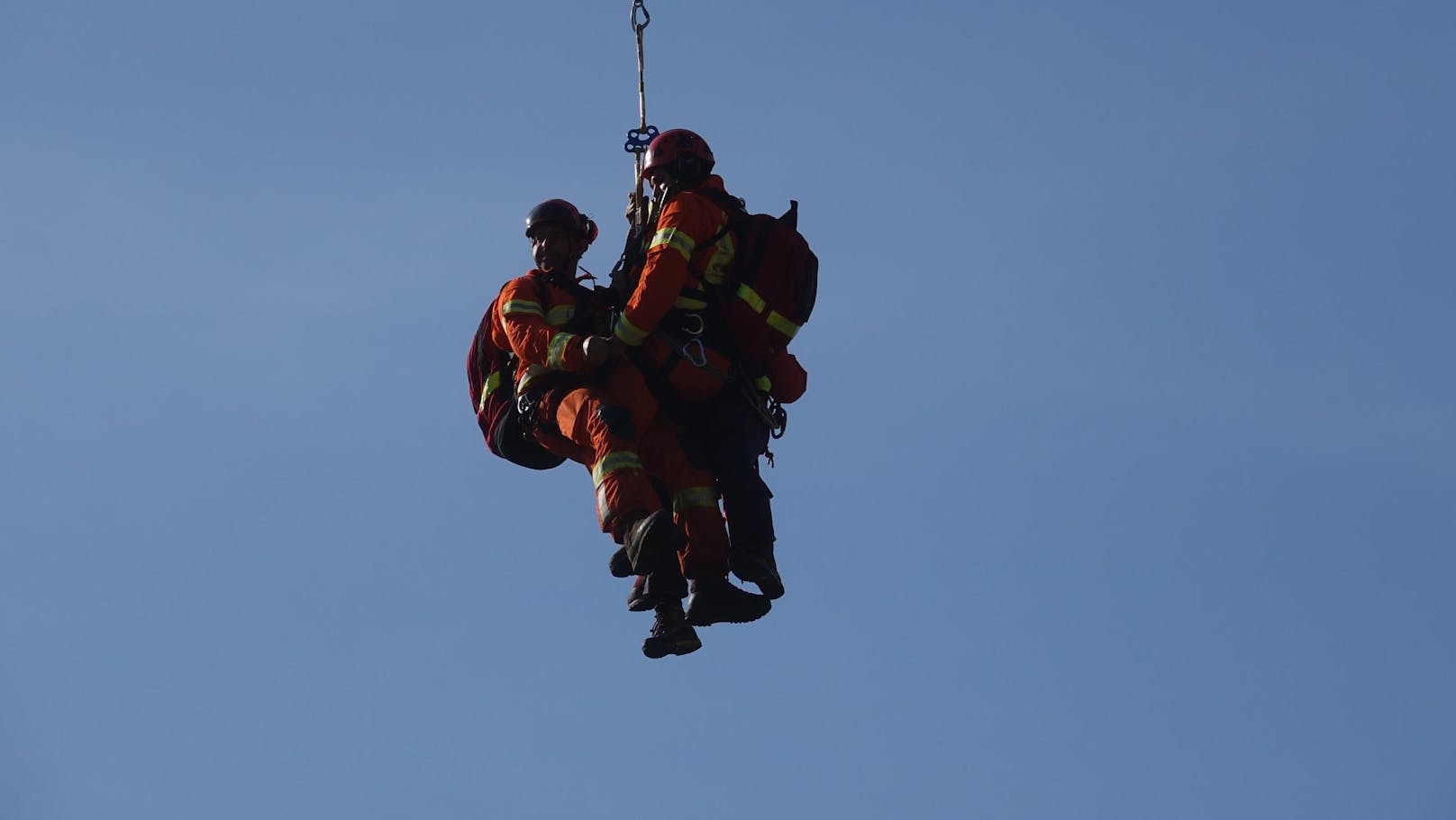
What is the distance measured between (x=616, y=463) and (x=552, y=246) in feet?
4.61

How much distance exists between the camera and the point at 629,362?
13.7m

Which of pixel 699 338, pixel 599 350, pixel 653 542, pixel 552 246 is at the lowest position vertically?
pixel 653 542

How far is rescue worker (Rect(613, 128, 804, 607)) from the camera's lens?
13.4 metres

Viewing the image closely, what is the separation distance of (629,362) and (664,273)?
516 mm

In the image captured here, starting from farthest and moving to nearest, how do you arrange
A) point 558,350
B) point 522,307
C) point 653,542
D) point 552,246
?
1. point 552,246
2. point 522,307
3. point 558,350
4. point 653,542

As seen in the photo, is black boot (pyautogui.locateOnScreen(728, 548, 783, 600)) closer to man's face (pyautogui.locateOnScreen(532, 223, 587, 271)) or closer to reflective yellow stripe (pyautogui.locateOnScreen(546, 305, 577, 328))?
reflective yellow stripe (pyautogui.locateOnScreen(546, 305, 577, 328))

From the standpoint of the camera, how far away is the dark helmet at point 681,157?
13875 millimetres

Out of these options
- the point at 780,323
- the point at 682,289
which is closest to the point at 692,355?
the point at 682,289

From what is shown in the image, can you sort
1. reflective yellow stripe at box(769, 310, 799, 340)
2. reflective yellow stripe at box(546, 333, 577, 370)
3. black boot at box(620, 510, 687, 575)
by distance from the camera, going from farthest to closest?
reflective yellow stripe at box(769, 310, 799, 340), reflective yellow stripe at box(546, 333, 577, 370), black boot at box(620, 510, 687, 575)

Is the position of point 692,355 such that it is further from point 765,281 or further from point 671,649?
point 671,649

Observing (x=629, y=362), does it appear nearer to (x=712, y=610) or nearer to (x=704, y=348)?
(x=704, y=348)

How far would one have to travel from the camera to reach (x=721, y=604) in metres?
13.5

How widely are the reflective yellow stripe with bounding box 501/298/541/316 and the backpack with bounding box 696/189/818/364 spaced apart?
0.90 meters

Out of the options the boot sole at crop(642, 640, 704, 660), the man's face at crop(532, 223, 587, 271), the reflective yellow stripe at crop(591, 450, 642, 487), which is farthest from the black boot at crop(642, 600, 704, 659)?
the man's face at crop(532, 223, 587, 271)
